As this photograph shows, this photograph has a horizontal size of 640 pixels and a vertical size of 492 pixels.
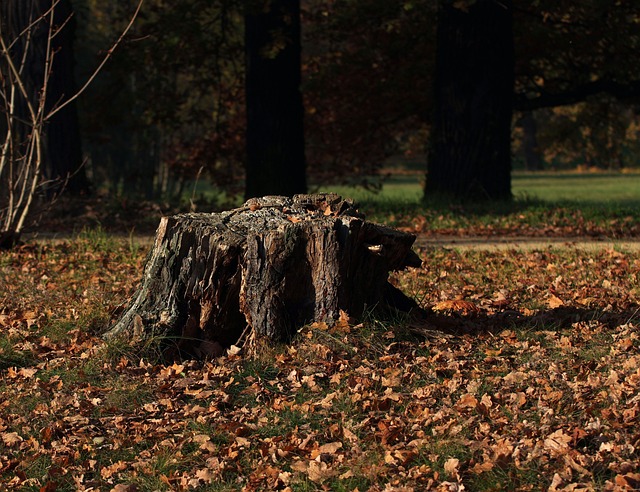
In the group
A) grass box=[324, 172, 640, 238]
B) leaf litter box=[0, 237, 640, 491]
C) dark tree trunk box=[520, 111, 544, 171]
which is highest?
dark tree trunk box=[520, 111, 544, 171]

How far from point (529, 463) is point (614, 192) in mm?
27479

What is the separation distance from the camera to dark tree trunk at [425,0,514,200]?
633 inches

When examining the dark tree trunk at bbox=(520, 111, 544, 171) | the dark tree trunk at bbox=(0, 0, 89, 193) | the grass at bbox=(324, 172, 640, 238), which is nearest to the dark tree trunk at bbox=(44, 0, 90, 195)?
the dark tree trunk at bbox=(0, 0, 89, 193)

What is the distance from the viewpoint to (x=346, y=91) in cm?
1978

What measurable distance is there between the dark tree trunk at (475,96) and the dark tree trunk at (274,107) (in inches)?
90.7

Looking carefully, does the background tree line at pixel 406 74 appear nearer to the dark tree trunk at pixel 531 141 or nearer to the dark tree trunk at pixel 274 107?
the dark tree trunk at pixel 274 107

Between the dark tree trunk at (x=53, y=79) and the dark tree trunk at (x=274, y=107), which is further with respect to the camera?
the dark tree trunk at (x=274, y=107)

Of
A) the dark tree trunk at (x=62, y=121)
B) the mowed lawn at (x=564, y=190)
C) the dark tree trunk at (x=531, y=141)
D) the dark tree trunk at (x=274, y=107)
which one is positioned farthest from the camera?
the dark tree trunk at (x=531, y=141)

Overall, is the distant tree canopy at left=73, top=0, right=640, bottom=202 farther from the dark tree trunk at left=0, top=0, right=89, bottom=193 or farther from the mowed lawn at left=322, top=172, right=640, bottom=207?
the mowed lawn at left=322, top=172, right=640, bottom=207

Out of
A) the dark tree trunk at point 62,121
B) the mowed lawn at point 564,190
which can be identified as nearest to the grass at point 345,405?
the dark tree trunk at point 62,121

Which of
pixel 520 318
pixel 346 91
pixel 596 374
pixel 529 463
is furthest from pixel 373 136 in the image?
pixel 529 463

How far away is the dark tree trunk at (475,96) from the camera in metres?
16.1

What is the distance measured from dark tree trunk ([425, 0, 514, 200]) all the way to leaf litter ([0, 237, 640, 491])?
25.9 feet

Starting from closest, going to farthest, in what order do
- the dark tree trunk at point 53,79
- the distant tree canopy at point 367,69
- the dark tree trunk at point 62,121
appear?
the dark tree trunk at point 53,79, the dark tree trunk at point 62,121, the distant tree canopy at point 367,69
